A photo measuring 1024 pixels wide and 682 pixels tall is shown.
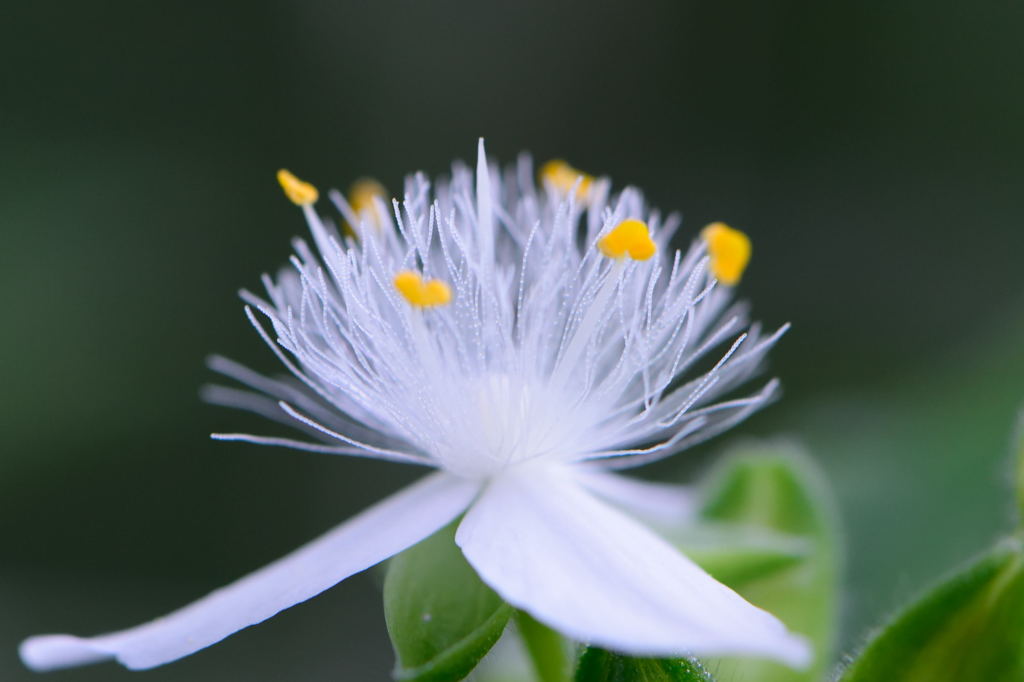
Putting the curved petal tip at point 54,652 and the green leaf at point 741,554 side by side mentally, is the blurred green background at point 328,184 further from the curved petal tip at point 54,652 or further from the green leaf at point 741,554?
the curved petal tip at point 54,652

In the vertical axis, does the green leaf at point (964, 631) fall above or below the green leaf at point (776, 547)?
below

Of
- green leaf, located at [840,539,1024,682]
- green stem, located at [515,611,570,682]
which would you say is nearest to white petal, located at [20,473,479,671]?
green stem, located at [515,611,570,682]

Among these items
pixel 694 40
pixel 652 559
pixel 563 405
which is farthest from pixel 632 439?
pixel 694 40

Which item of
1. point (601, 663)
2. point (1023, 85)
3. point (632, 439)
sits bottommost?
point (601, 663)

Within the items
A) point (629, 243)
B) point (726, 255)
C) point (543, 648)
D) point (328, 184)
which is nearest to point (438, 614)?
point (543, 648)

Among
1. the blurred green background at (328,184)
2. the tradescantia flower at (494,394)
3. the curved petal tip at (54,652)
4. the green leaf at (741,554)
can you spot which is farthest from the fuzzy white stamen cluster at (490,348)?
the blurred green background at (328,184)

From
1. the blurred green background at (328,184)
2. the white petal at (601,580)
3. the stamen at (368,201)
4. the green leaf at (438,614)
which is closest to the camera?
the white petal at (601,580)

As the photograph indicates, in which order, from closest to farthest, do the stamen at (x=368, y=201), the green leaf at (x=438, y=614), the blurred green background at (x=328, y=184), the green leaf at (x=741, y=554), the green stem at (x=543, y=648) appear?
the green leaf at (x=438, y=614)
the green stem at (x=543, y=648)
the green leaf at (x=741, y=554)
the stamen at (x=368, y=201)
the blurred green background at (x=328, y=184)

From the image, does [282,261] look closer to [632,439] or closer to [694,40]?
[694,40]
